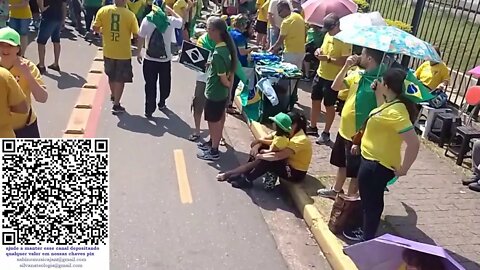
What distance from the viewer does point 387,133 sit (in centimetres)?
464

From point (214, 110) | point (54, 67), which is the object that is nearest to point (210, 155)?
point (214, 110)

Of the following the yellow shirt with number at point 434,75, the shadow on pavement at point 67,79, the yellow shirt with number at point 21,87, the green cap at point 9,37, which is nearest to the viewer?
the green cap at point 9,37

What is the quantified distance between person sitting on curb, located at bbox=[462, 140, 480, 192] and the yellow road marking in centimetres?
336

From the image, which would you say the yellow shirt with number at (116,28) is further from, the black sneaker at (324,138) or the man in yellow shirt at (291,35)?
the black sneaker at (324,138)

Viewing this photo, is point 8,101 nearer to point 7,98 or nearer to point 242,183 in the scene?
point 7,98

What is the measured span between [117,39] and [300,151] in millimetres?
3439

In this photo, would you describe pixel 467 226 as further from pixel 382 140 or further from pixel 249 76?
pixel 249 76

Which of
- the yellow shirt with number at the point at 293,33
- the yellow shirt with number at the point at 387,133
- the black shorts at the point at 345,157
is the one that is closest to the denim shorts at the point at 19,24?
the yellow shirt with number at the point at 293,33

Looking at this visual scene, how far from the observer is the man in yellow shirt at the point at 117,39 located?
26.1 ft

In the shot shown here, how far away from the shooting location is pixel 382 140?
468 cm

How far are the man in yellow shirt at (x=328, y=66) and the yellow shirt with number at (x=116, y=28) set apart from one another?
2.73 meters

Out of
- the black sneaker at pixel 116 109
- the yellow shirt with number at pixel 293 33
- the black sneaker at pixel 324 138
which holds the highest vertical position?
the yellow shirt with number at pixel 293 33

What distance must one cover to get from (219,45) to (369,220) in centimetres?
284

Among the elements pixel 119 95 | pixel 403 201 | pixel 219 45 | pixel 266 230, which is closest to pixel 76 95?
pixel 119 95
